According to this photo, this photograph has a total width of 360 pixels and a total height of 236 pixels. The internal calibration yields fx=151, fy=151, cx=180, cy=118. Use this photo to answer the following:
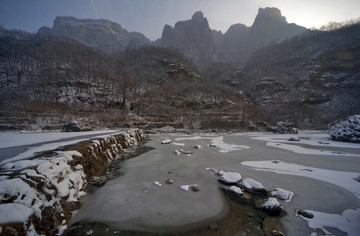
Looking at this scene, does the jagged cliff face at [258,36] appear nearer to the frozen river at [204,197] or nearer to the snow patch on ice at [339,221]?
the frozen river at [204,197]

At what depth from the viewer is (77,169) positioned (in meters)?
5.34

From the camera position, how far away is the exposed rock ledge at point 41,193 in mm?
2631

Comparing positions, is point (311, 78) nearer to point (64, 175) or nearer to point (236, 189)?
point (236, 189)

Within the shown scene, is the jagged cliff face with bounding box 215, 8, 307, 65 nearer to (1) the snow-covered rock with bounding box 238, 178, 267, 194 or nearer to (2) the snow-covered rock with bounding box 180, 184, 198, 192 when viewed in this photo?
(1) the snow-covered rock with bounding box 238, 178, 267, 194

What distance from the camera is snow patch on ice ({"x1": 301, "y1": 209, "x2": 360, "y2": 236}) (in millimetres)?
3416

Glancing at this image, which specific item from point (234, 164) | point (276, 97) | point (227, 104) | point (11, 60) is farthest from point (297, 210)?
point (11, 60)

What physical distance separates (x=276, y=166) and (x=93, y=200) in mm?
8284

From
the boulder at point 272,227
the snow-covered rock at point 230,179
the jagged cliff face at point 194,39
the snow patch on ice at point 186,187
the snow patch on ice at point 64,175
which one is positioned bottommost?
the snow patch on ice at point 186,187

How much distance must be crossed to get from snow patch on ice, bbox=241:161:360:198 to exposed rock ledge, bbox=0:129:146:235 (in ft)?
25.1

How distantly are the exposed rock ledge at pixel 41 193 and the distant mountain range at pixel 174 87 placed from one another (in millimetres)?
25589

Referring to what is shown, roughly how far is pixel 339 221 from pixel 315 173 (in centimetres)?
393

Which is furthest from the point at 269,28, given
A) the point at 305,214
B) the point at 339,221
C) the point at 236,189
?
the point at 305,214

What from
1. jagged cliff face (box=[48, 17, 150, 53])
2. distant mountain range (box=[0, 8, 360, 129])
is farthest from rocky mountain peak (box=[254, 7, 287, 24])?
jagged cliff face (box=[48, 17, 150, 53])

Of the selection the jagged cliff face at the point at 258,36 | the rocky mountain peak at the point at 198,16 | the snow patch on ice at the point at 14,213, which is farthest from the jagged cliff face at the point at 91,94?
the rocky mountain peak at the point at 198,16
